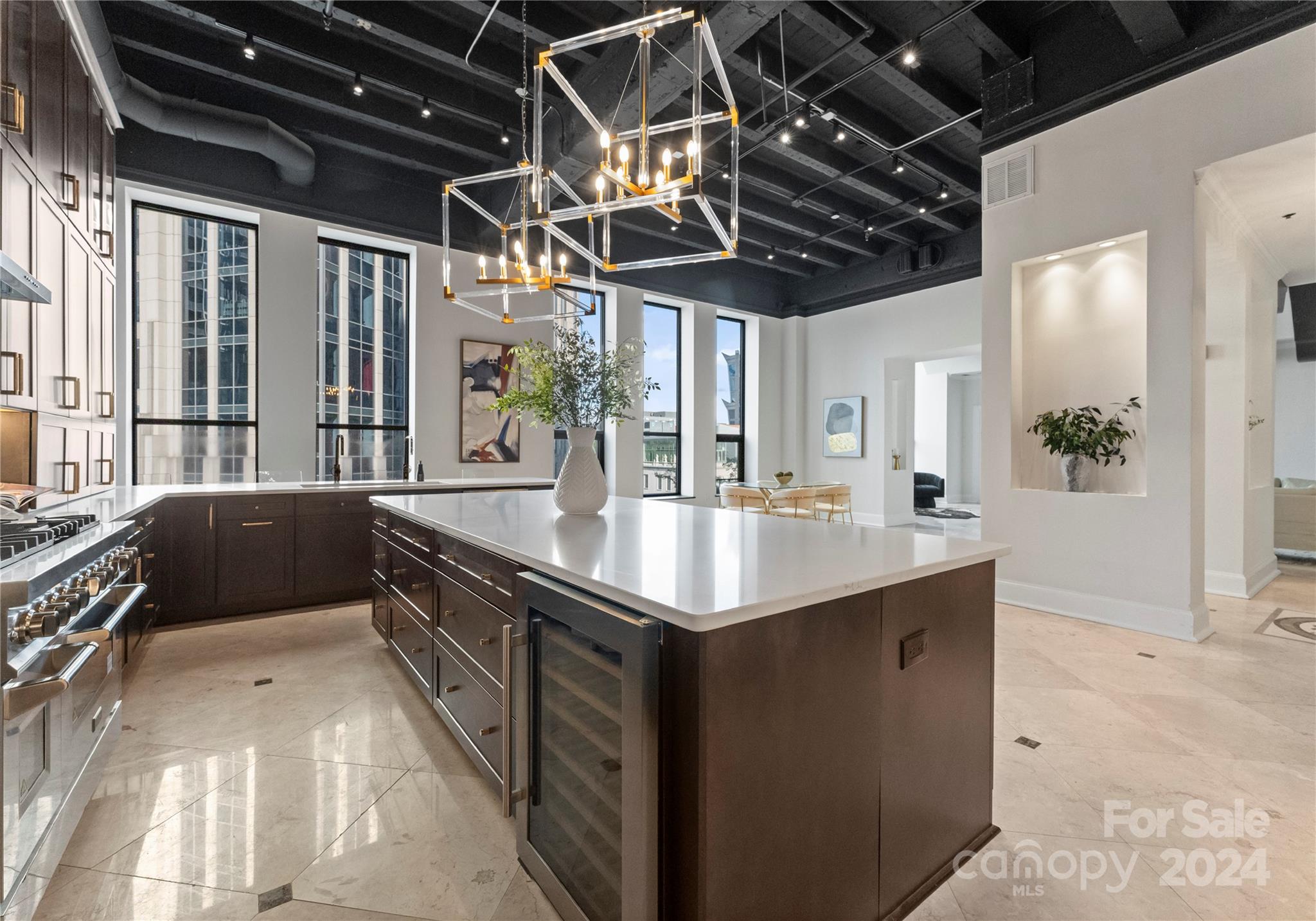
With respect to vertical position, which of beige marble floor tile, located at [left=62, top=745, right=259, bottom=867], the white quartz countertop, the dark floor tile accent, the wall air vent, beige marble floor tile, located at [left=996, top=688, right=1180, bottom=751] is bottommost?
the dark floor tile accent

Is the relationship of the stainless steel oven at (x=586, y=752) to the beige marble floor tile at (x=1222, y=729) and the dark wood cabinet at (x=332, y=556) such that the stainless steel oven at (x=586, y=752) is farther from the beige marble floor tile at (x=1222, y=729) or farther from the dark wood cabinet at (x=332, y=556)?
the dark wood cabinet at (x=332, y=556)

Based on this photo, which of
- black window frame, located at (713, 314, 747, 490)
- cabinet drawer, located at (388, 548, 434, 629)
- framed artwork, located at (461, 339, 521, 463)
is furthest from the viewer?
black window frame, located at (713, 314, 747, 490)

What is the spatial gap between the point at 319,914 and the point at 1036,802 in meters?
2.25

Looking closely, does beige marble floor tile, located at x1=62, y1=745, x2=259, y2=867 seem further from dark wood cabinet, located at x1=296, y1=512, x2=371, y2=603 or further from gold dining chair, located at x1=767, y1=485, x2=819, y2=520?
gold dining chair, located at x1=767, y1=485, x2=819, y2=520

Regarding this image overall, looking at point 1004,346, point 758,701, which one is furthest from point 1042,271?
point 758,701

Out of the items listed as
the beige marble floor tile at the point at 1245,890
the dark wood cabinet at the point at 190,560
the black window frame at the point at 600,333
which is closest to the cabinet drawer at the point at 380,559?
the dark wood cabinet at the point at 190,560

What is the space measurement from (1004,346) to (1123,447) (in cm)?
114

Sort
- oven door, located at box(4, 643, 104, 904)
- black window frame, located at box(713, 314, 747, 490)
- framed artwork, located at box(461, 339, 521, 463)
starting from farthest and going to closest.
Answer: black window frame, located at box(713, 314, 747, 490), framed artwork, located at box(461, 339, 521, 463), oven door, located at box(4, 643, 104, 904)

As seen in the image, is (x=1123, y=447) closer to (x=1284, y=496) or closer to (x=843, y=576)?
(x=1284, y=496)

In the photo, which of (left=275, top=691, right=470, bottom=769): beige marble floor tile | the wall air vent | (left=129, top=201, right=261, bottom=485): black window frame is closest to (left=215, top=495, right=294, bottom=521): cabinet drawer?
(left=129, top=201, right=261, bottom=485): black window frame

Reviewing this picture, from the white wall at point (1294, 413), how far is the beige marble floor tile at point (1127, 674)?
249 inches

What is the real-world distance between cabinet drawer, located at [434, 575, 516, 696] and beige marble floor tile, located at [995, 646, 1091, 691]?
2.56m

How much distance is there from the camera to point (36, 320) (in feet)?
8.39

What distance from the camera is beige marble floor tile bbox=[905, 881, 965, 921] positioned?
152 cm
